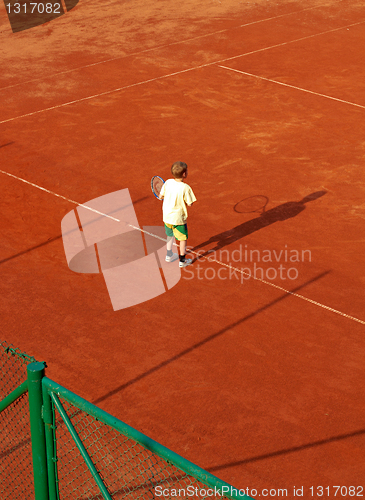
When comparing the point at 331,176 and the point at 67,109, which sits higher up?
the point at 67,109

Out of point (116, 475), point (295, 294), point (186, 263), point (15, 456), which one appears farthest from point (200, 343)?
point (15, 456)

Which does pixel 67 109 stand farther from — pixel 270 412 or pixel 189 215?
pixel 270 412

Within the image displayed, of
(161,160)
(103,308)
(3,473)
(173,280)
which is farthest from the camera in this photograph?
(161,160)

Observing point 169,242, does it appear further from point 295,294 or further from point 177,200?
point 295,294

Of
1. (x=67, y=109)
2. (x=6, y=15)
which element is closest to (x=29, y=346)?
(x=67, y=109)

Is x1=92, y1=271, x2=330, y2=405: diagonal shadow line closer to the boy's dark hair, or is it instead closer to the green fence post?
the boy's dark hair

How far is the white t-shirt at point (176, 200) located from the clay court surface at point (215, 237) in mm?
899

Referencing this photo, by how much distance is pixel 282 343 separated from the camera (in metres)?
7.12

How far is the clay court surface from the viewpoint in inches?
240

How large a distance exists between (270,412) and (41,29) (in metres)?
20.0

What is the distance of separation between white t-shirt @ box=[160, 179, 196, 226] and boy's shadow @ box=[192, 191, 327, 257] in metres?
0.98

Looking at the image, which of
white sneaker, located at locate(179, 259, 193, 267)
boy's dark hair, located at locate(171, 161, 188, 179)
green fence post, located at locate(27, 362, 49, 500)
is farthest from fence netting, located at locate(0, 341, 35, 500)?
boy's dark hair, located at locate(171, 161, 188, 179)

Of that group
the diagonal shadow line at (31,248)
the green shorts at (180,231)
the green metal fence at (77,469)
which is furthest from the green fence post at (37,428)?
the diagonal shadow line at (31,248)

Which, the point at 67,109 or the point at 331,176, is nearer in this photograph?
the point at 331,176
